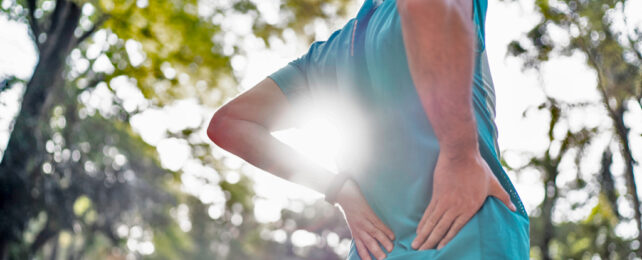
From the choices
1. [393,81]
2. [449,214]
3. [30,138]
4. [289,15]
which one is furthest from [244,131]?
[30,138]

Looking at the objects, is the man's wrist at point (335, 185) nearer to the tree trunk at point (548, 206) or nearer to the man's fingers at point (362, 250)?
the man's fingers at point (362, 250)

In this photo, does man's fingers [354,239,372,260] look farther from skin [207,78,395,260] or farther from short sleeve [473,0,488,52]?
short sleeve [473,0,488,52]

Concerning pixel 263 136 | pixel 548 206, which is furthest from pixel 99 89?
pixel 263 136

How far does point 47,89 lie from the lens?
11.7 metres

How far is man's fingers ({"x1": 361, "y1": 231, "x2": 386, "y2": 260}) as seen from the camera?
1303 mm

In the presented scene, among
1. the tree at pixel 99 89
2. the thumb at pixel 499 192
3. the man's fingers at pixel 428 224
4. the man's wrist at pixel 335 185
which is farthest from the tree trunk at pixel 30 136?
the thumb at pixel 499 192

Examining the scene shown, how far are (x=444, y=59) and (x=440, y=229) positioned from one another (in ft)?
1.08

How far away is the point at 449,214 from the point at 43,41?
12.6 meters

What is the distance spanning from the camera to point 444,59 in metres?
0.99

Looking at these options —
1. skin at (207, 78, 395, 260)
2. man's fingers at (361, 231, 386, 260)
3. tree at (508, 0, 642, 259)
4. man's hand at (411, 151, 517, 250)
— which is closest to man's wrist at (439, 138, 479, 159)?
man's hand at (411, 151, 517, 250)

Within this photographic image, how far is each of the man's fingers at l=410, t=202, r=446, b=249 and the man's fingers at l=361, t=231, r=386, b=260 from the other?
131 millimetres

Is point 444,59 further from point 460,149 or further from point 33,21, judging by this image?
point 33,21

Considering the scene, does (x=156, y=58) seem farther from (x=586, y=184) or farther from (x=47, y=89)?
(x=586, y=184)

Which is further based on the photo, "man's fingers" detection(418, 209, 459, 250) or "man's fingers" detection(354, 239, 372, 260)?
"man's fingers" detection(354, 239, 372, 260)
